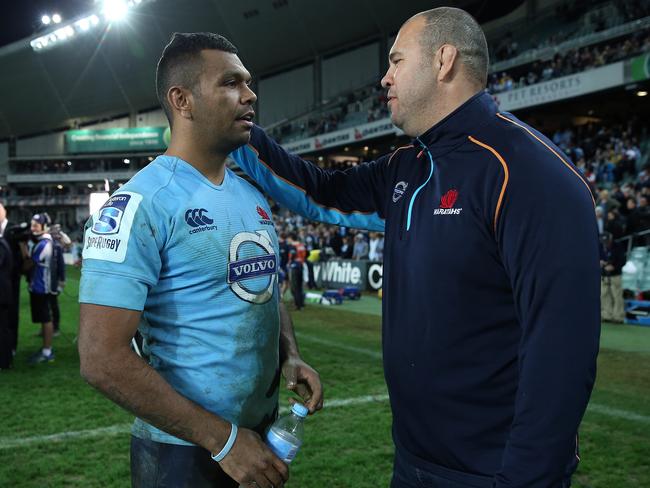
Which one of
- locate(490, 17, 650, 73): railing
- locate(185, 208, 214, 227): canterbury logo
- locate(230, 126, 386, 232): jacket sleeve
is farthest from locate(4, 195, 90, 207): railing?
locate(185, 208, 214, 227): canterbury logo

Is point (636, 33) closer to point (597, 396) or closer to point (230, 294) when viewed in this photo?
point (597, 396)

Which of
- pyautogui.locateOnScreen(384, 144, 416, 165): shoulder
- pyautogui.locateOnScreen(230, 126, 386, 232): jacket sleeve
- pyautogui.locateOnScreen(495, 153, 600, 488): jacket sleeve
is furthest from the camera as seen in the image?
pyautogui.locateOnScreen(230, 126, 386, 232): jacket sleeve

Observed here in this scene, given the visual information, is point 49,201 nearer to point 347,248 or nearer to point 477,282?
point 347,248

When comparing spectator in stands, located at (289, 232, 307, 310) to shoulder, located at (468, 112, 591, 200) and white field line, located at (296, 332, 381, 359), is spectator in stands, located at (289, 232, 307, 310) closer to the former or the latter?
white field line, located at (296, 332, 381, 359)

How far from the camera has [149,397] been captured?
1695mm

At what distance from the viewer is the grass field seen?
446 cm

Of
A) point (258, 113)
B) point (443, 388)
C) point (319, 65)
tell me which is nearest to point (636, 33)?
point (443, 388)

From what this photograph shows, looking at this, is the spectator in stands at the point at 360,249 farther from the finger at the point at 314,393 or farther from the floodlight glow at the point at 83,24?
the floodlight glow at the point at 83,24

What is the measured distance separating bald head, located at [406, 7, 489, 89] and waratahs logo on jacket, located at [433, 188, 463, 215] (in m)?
0.45

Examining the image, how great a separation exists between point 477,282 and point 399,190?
1.74 feet

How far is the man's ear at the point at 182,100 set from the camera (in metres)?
2.07

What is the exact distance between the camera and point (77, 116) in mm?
58594

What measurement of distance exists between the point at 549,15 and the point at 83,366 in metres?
34.1

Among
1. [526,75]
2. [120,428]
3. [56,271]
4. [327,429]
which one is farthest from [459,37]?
[526,75]
